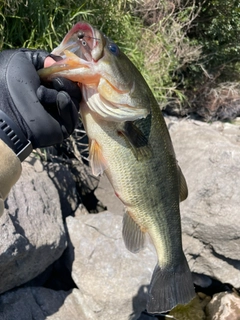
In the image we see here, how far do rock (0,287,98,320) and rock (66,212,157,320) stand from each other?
125 mm

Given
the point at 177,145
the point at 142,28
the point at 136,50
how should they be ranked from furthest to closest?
the point at 142,28, the point at 136,50, the point at 177,145

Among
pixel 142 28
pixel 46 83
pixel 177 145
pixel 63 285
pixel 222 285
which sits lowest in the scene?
pixel 222 285

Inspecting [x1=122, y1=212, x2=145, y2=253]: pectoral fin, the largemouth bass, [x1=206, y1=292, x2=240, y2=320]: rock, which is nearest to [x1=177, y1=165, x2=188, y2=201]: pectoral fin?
the largemouth bass

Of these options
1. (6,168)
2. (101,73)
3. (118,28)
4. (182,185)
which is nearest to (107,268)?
(182,185)

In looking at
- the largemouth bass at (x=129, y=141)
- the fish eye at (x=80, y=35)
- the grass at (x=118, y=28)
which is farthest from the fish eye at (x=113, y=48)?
the grass at (x=118, y=28)

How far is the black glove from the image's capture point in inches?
78.1

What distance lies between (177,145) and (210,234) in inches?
50.5

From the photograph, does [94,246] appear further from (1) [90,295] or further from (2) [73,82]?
(2) [73,82]

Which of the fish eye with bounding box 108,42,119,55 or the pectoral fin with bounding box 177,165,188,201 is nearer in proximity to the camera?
the fish eye with bounding box 108,42,119,55

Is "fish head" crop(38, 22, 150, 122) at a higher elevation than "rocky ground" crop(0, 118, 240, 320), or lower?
higher

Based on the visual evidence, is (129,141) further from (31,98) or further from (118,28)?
(118,28)

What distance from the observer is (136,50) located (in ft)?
19.2

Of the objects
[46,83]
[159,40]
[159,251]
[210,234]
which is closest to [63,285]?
[210,234]

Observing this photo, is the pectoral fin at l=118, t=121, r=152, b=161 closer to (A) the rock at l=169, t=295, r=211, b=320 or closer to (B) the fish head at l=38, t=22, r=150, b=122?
(B) the fish head at l=38, t=22, r=150, b=122
